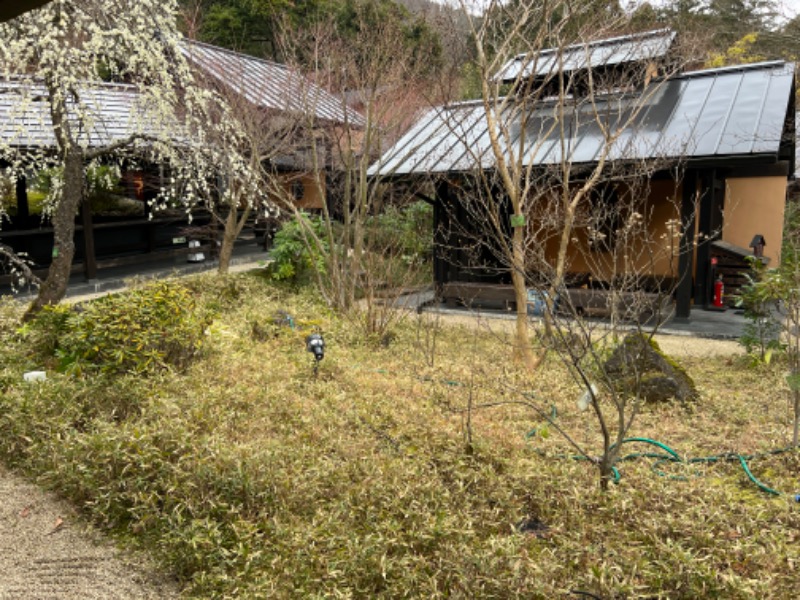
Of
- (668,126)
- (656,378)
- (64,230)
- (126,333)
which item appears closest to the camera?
(126,333)

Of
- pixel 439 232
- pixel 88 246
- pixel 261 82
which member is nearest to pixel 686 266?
pixel 439 232

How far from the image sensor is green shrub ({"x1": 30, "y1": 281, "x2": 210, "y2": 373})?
17.3 ft

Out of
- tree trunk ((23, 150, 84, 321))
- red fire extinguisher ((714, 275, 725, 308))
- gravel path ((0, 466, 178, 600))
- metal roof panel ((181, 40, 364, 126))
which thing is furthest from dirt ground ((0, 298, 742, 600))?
red fire extinguisher ((714, 275, 725, 308))

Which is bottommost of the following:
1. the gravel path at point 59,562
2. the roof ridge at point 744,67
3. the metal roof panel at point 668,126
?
the gravel path at point 59,562

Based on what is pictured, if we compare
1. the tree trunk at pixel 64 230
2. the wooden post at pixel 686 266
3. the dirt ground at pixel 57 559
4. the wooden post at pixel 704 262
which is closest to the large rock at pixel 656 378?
the wooden post at pixel 686 266

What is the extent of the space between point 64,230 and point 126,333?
2.15 meters

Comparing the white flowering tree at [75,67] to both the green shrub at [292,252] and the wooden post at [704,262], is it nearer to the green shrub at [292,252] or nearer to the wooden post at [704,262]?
the green shrub at [292,252]

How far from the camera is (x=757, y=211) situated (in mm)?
12398

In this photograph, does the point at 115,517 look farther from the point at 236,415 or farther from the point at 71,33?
the point at 71,33

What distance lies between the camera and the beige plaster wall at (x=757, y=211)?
1227cm

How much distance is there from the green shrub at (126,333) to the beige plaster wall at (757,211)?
34.2ft

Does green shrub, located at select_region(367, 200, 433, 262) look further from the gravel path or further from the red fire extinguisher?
the gravel path

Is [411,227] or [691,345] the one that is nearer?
[691,345]

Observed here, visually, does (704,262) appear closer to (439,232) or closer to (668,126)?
(668,126)
